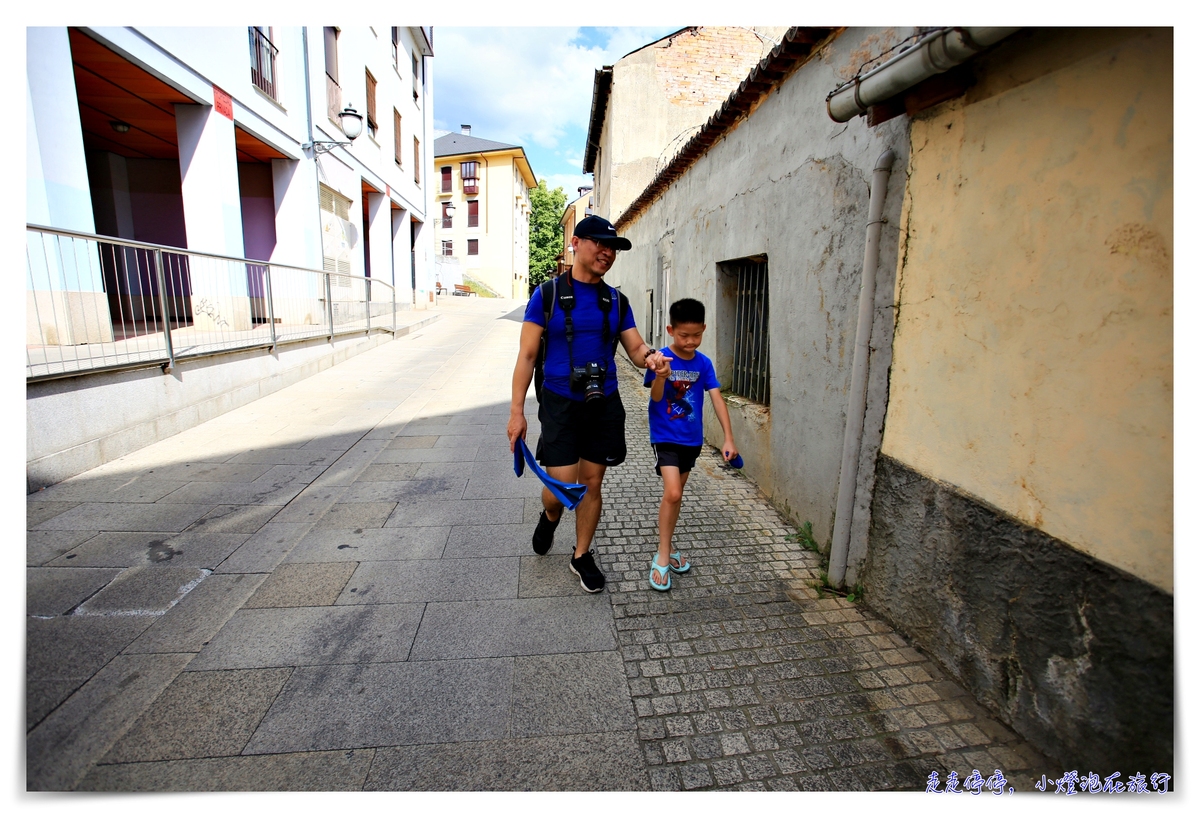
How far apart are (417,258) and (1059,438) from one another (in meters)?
23.7

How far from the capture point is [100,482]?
14.5 ft

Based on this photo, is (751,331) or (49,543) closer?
(49,543)

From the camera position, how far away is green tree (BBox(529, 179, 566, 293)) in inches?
1994

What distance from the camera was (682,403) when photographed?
121 inches

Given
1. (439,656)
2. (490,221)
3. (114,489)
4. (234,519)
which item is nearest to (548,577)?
(439,656)

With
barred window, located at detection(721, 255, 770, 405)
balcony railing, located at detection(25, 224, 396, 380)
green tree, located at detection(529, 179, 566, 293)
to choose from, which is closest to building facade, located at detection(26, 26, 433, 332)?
balcony railing, located at detection(25, 224, 396, 380)

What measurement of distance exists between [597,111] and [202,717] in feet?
63.4


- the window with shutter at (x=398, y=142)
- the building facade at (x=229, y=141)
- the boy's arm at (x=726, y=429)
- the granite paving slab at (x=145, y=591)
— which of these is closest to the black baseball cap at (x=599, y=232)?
the boy's arm at (x=726, y=429)

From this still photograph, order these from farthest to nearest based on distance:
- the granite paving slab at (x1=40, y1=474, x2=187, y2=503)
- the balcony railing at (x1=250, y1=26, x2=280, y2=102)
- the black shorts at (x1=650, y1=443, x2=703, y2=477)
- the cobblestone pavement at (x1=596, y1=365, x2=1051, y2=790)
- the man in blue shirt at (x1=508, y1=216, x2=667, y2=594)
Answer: the balcony railing at (x1=250, y1=26, x2=280, y2=102), the granite paving slab at (x1=40, y1=474, x2=187, y2=503), the black shorts at (x1=650, y1=443, x2=703, y2=477), the man in blue shirt at (x1=508, y1=216, x2=667, y2=594), the cobblestone pavement at (x1=596, y1=365, x2=1051, y2=790)

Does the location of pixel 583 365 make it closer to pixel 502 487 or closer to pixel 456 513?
pixel 456 513

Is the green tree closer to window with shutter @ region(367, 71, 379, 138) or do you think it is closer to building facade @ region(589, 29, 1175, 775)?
window with shutter @ region(367, 71, 379, 138)

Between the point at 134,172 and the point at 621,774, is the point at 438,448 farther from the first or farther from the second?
the point at 134,172

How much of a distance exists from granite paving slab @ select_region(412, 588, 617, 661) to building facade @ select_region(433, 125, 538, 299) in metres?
42.5

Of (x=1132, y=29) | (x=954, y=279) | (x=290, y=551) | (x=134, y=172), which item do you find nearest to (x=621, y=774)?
(x=954, y=279)
